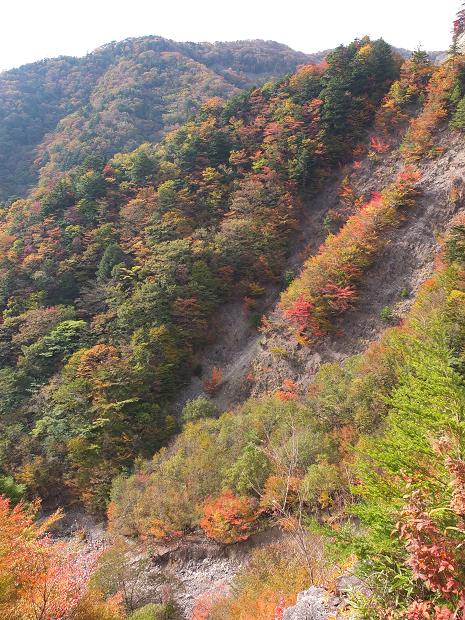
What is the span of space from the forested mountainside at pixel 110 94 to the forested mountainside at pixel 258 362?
28488 mm

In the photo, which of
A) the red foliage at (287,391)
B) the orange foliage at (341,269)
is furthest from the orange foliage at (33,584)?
the orange foliage at (341,269)

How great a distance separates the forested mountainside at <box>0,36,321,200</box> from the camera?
67000mm

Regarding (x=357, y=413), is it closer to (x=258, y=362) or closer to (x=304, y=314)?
(x=304, y=314)

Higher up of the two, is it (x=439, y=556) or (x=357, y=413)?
(x=439, y=556)

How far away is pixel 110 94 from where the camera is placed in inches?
2990

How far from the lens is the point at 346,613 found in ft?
22.2

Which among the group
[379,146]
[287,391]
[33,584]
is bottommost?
[287,391]

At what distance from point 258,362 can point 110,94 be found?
74104mm

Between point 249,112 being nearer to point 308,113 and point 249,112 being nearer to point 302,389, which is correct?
point 308,113

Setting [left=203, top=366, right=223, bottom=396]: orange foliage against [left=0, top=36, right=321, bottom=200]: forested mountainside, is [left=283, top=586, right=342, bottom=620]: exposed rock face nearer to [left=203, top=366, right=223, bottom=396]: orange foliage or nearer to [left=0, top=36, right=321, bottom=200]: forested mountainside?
[left=203, top=366, right=223, bottom=396]: orange foliage

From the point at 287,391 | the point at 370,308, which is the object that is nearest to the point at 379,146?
the point at 370,308

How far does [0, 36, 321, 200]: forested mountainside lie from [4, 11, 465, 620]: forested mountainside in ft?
93.5

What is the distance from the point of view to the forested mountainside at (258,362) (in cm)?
877

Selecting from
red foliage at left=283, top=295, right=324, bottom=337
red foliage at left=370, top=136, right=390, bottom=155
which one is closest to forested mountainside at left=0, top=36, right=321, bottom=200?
red foliage at left=370, top=136, right=390, bottom=155
